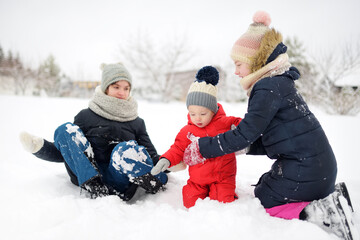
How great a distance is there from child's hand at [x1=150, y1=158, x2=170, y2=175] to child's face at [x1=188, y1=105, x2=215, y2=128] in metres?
0.36

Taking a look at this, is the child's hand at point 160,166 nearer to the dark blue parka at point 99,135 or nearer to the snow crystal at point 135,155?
the snow crystal at point 135,155

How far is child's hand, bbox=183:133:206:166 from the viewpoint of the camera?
152 centimetres

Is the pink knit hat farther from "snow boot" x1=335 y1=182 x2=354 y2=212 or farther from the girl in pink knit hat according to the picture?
"snow boot" x1=335 y1=182 x2=354 y2=212

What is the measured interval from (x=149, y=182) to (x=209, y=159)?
49 centimetres

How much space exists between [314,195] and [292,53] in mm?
22212

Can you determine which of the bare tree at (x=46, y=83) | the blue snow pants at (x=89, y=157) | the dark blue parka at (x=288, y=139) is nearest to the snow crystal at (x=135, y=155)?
the blue snow pants at (x=89, y=157)

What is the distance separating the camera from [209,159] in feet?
5.19

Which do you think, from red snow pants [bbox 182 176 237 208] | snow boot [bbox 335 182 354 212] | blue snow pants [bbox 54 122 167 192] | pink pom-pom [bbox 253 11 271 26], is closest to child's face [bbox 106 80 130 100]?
blue snow pants [bbox 54 122 167 192]

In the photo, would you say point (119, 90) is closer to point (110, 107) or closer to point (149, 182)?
point (110, 107)

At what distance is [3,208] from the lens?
125 cm

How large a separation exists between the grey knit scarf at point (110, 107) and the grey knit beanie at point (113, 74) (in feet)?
0.38

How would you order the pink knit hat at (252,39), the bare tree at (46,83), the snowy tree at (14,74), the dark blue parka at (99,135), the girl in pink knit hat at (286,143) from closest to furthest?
the girl in pink knit hat at (286,143), the pink knit hat at (252,39), the dark blue parka at (99,135), the snowy tree at (14,74), the bare tree at (46,83)

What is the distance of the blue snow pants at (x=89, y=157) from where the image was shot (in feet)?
5.06

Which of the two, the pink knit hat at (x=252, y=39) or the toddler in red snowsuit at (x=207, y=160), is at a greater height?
the pink knit hat at (x=252, y=39)
